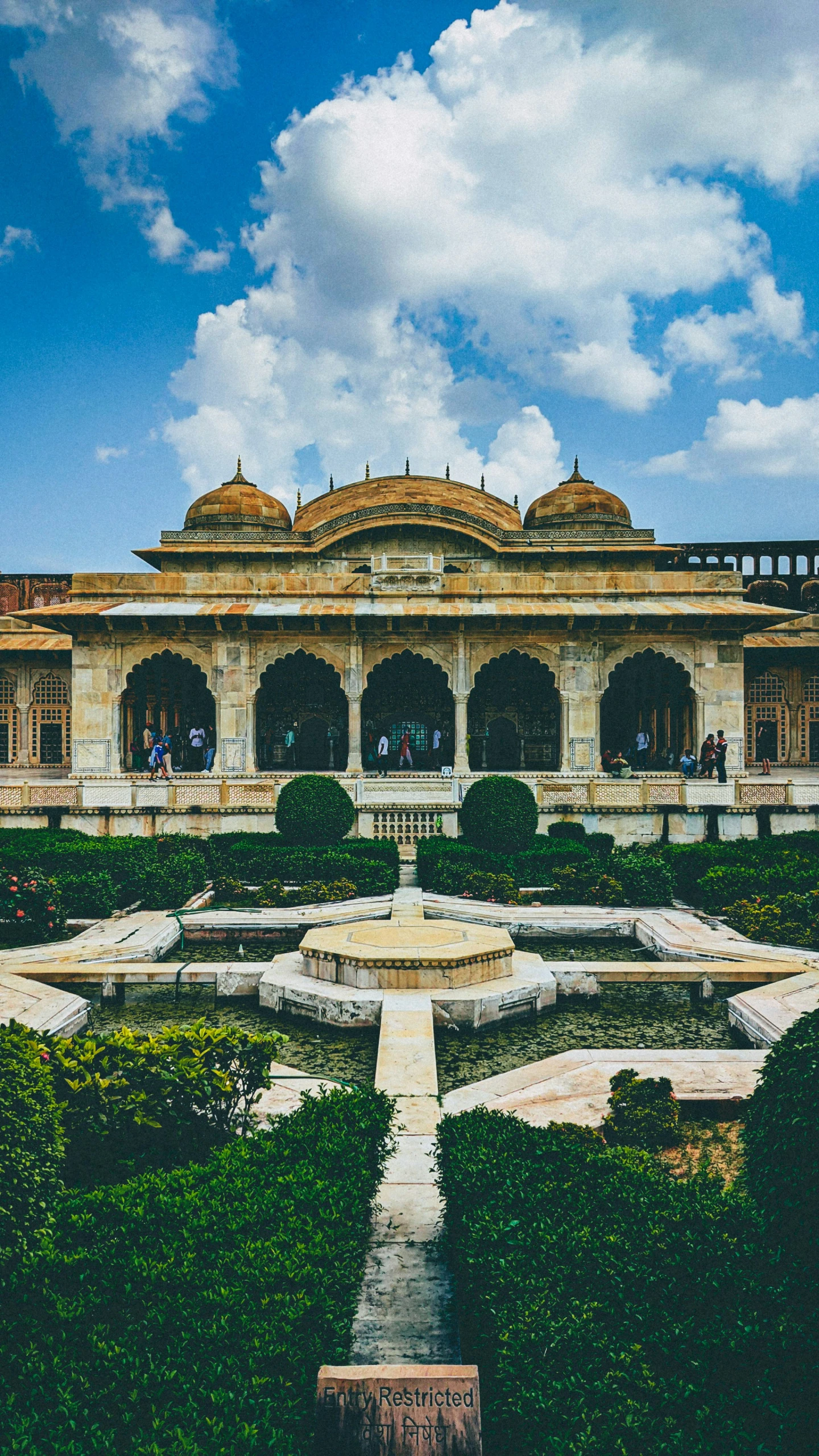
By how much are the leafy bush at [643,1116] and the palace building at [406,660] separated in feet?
32.1

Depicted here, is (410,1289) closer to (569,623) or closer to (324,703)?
(569,623)

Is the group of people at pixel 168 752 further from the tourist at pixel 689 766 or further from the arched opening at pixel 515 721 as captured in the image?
the tourist at pixel 689 766

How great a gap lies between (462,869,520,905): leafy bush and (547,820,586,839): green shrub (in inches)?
116

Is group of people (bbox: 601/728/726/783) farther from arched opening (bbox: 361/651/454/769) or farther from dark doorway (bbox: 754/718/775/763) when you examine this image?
dark doorway (bbox: 754/718/775/763)

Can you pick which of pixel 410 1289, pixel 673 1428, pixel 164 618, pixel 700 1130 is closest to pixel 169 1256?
pixel 410 1289

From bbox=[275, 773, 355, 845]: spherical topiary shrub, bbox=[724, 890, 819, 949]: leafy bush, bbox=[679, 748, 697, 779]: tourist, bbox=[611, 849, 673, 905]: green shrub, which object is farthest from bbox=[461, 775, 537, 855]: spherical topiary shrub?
bbox=[679, 748, 697, 779]: tourist

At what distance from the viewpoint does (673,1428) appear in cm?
251

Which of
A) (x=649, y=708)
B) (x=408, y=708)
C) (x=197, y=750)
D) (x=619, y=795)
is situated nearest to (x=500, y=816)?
(x=619, y=795)

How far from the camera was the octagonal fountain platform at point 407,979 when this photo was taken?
684 cm

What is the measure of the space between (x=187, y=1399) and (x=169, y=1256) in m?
0.64

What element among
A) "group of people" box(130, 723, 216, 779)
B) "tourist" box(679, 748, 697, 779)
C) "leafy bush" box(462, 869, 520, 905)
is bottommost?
"leafy bush" box(462, 869, 520, 905)

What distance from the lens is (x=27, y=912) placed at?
9.34m

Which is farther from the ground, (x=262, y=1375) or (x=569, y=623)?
(x=569, y=623)

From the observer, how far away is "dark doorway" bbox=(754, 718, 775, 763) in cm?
2454
